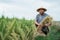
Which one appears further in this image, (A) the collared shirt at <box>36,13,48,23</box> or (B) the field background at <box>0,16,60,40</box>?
(A) the collared shirt at <box>36,13,48,23</box>

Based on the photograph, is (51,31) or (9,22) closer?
(9,22)

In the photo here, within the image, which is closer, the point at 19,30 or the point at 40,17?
the point at 19,30

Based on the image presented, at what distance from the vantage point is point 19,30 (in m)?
4.36

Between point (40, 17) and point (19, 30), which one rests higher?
point (40, 17)

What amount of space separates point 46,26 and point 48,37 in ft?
0.82

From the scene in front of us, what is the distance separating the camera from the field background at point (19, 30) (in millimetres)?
4176

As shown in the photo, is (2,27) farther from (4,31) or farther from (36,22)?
(36,22)

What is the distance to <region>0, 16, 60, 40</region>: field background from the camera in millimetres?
4176

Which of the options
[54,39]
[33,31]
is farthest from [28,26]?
[54,39]

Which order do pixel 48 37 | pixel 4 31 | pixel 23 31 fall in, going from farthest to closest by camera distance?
pixel 48 37, pixel 23 31, pixel 4 31

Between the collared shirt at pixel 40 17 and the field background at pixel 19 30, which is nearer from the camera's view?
the field background at pixel 19 30

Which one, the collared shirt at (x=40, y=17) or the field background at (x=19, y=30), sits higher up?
the collared shirt at (x=40, y=17)

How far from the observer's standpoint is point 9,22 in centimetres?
433

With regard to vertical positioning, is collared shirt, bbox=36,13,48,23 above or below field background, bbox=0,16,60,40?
above
